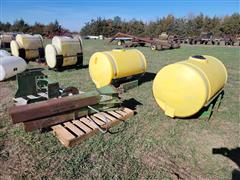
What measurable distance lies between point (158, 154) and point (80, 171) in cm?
132

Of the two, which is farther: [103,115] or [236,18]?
[236,18]

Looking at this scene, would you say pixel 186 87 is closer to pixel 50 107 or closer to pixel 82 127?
pixel 82 127

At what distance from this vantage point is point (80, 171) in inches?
122

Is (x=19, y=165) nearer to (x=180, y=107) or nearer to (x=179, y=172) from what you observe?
(x=179, y=172)

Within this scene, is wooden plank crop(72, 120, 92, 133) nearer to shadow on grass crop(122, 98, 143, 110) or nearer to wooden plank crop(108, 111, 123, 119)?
wooden plank crop(108, 111, 123, 119)

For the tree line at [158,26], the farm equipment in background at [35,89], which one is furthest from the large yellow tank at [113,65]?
the tree line at [158,26]

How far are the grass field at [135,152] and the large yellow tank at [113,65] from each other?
176 centimetres

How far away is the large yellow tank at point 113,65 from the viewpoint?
6.14 m

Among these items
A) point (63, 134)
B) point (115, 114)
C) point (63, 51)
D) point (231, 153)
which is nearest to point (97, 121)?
point (115, 114)

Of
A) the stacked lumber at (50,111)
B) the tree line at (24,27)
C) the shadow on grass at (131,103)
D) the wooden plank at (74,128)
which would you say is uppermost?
the tree line at (24,27)

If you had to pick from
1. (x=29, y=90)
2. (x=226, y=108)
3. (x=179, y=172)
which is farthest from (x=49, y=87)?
→ (x=226, y=108)

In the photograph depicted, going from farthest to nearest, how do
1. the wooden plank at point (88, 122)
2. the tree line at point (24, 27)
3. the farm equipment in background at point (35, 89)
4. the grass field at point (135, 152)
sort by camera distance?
the tree line at point (24, 27)
the farm equipment in background at point (35, 89)
the wooden plank at point (88, 122)
the grass field at point (135, 152)

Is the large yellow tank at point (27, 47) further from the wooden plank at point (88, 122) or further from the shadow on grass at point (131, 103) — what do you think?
the wooden plank at point (88, 122)

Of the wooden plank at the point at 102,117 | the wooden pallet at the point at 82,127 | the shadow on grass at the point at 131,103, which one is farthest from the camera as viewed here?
the shadow on grass at the point at 131,103
